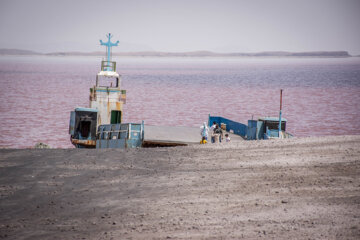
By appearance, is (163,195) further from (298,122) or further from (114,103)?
(298,122)

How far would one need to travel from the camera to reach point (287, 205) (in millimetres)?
10469

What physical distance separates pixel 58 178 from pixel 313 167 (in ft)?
26.1

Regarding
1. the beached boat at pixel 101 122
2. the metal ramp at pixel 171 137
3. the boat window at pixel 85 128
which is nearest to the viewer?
the metal ramp at pixel 171 137

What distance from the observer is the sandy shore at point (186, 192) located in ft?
30.6

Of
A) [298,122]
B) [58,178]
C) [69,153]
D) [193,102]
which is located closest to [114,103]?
[69,153]

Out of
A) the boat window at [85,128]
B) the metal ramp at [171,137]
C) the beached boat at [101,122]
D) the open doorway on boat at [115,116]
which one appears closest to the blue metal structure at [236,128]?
the metal ramp at [171,137]

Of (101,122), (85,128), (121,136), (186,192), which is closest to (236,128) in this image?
(121,136)

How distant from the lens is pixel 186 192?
11625 mm

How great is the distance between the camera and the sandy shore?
9320 millimetres

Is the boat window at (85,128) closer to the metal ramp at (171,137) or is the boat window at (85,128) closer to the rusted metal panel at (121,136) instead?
the rusted metal panel at (121,136)

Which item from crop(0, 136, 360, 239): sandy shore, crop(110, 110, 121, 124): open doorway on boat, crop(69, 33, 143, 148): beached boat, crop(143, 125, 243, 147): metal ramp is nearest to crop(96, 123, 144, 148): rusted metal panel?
crop(69, 33, 143, 148): beached boat

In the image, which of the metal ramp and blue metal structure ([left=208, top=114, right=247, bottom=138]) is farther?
blue metal structure ([left=208, top=114, right=247, bottom=138])

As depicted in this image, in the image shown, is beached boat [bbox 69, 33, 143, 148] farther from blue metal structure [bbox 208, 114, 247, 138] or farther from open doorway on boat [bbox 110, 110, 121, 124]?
blue metal structure [bbox 208, 114, 247, 138]

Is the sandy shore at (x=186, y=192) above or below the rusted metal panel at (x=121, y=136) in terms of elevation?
above
